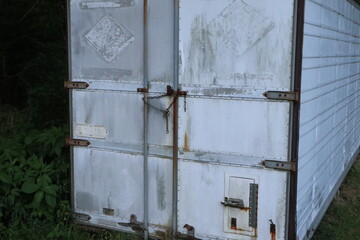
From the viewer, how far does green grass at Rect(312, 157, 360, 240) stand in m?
5.58

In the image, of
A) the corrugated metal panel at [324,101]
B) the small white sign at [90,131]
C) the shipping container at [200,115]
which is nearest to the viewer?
the shipping container at [200,115]

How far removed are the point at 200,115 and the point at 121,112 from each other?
848 millimetres

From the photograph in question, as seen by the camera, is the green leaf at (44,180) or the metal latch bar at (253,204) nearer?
the metal latch bar at (253,204)

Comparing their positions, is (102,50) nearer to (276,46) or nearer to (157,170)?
(157,170)

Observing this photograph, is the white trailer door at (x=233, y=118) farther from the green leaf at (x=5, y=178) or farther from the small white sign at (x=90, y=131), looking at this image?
the green leaf at (x=5, y=178)

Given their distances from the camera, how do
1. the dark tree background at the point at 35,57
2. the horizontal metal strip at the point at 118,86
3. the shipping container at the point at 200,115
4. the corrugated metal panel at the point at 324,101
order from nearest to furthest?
1. the shipping container at the point at 200,115
2. the corrugated metal panel at the point at 324,101
3. the horizontal metal strip at the point at 118,86
4. the dark tree background at the point at 35,57

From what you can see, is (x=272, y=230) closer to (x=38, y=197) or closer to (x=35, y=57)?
(x=38, y=197)

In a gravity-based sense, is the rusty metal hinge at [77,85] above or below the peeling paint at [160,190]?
above

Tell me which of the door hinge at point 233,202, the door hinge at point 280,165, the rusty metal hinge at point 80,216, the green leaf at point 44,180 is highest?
the door hinge at point 280,165

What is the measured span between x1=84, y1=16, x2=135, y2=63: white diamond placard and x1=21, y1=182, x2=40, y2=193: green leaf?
5.08 ft

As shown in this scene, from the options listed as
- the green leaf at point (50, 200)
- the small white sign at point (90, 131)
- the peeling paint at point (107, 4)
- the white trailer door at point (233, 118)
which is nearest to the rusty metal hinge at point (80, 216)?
the green leaf at point (50, 200)

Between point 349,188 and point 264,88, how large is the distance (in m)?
3.79

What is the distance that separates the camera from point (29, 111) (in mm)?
9477

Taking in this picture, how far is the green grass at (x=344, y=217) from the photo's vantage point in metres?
5.58
